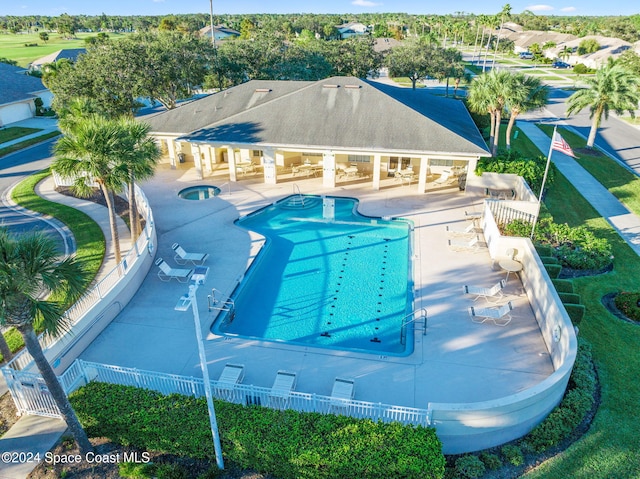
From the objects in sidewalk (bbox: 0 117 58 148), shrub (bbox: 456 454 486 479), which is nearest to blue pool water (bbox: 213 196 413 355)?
shrub (bbox: 456 454 486 479)

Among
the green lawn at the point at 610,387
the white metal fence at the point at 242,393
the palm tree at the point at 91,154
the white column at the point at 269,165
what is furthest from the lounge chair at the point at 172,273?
the green lawn at the point at 610,387

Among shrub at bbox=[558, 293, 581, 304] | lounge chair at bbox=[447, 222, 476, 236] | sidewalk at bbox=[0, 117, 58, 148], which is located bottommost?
sidewalk at bbox=[0, 117, 58, 148]

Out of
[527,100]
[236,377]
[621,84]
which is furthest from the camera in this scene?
[621,84]

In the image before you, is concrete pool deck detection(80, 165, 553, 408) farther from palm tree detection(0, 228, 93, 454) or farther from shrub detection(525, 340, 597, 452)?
palm tree detection(0, 228, 93, 454)

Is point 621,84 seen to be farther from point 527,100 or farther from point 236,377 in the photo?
point 236,377

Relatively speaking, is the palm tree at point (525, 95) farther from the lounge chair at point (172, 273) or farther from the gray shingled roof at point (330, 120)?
the lounge chair at point (172, 273)

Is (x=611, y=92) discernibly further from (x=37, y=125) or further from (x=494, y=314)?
(x=37, y=125)

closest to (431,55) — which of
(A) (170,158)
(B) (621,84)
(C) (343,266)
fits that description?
(B) (621,84)
